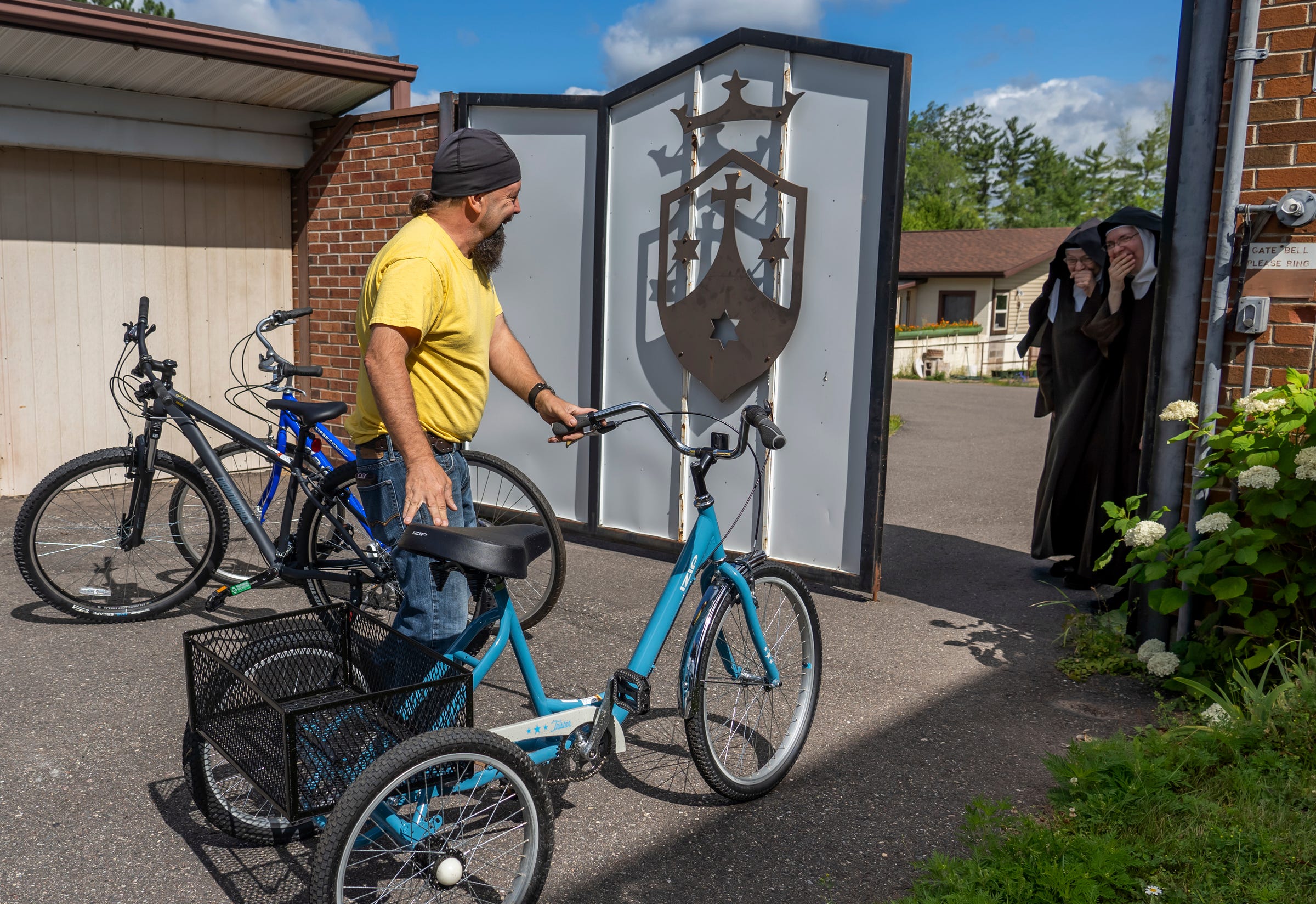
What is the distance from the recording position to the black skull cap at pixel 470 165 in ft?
10.5

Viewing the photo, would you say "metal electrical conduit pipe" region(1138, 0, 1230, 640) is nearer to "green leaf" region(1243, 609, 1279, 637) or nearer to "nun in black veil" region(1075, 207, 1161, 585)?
"green leaf" region(1243, 609, 1279, 637)

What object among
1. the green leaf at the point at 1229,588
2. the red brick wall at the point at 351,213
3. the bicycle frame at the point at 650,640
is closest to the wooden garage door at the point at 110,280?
the red brick wall at the point at 351,213

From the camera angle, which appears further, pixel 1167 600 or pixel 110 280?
pixel 110 280

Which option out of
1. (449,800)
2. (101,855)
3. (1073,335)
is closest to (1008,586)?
(1073,335)

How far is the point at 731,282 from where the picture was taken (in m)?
5.89

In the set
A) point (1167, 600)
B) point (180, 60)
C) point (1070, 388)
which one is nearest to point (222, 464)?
point (180, 60)

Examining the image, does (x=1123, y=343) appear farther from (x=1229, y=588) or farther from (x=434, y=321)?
(x=434, y=321)

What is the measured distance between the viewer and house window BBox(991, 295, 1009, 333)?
41.2 meters

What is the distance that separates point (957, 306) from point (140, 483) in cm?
4057

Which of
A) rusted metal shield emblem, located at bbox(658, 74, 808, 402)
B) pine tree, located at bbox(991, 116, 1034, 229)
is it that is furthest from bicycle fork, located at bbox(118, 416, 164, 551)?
pine tree, located at bbox(991, 116, 1034, 229)

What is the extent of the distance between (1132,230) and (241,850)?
4.65 meters

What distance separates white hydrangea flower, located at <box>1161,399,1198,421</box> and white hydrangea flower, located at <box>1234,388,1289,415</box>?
0.15 metres

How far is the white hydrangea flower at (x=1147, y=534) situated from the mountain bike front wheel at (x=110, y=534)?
3.98 metres

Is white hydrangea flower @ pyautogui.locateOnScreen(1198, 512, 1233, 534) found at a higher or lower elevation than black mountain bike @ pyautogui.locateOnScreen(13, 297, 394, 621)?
higher
